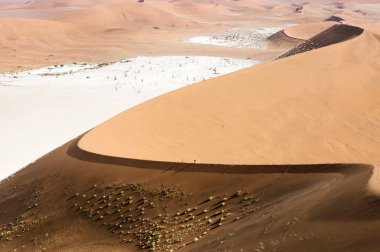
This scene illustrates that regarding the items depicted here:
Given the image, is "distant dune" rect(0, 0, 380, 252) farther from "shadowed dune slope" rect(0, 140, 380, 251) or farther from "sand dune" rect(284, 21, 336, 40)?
"sand dune" rect(284, 21, 336, 40)

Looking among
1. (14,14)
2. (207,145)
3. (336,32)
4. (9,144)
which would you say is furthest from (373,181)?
(14,14)

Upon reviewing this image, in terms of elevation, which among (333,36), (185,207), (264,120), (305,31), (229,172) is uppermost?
(229,172)

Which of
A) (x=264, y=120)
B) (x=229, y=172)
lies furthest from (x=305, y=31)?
(x=229, y=172)

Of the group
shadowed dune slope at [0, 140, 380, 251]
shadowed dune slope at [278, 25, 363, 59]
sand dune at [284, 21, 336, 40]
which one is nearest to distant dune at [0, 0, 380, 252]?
shadowed dune slope at [0, 140, 380, 251]

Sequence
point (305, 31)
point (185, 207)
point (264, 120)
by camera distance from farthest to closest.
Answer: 1. point (305, 31)
2. point (264, 120)
3. point (185, 207)

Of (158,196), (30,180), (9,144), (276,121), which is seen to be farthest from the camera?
(9,144)

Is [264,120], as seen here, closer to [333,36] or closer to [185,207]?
[185,207]

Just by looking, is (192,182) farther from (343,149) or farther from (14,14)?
(14,14)

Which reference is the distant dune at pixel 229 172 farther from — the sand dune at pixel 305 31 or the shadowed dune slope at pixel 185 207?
the sand dune at pixel 305 31

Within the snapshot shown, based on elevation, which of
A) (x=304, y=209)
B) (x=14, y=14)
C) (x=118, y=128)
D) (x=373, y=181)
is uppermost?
(x=373, y=181)
